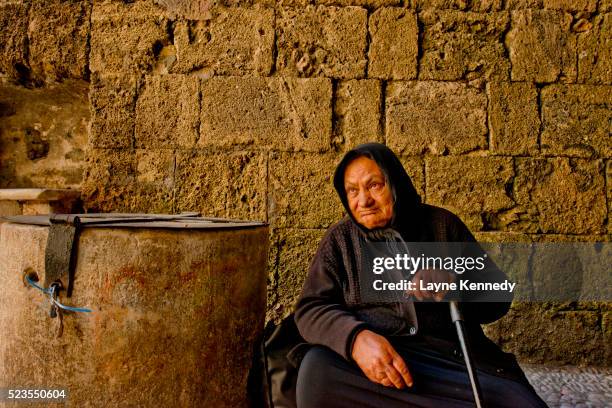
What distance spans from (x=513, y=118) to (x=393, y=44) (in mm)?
1032

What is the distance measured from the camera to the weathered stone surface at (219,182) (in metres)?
3.16

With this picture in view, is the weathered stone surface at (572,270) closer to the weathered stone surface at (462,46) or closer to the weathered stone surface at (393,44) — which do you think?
the weathered stone surface at (462,46)

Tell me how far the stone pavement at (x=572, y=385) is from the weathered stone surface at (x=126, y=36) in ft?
11.2

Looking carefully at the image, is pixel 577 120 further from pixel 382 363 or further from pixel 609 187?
pixel 382 363

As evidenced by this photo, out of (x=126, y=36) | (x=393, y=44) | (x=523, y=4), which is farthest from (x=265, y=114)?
(x=523, y=4)

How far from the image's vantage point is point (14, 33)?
3232mm

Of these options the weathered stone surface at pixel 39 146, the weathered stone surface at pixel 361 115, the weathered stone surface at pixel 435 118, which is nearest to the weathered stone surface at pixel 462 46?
the weathered stone surface at pixel 435 118

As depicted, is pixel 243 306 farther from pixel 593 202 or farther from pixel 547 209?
pixel 593 202

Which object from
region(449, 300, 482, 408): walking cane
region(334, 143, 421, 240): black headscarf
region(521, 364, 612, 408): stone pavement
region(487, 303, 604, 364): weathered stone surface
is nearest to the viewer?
region(449, 300, 482, 408): walking cane

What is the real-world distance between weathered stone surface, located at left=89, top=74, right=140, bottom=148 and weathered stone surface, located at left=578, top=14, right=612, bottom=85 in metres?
3.28

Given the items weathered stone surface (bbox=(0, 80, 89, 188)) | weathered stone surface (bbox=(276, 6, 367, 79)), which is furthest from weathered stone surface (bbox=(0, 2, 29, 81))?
weathered stone surface (bbox=(276, 6, 367, 79))

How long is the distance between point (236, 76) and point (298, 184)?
91 cm

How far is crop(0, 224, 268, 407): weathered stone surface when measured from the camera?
1.56 m

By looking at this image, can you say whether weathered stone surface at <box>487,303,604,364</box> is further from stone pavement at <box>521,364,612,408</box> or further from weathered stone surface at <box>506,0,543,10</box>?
weathered stone surface at <box>506,0,543,10</box>
